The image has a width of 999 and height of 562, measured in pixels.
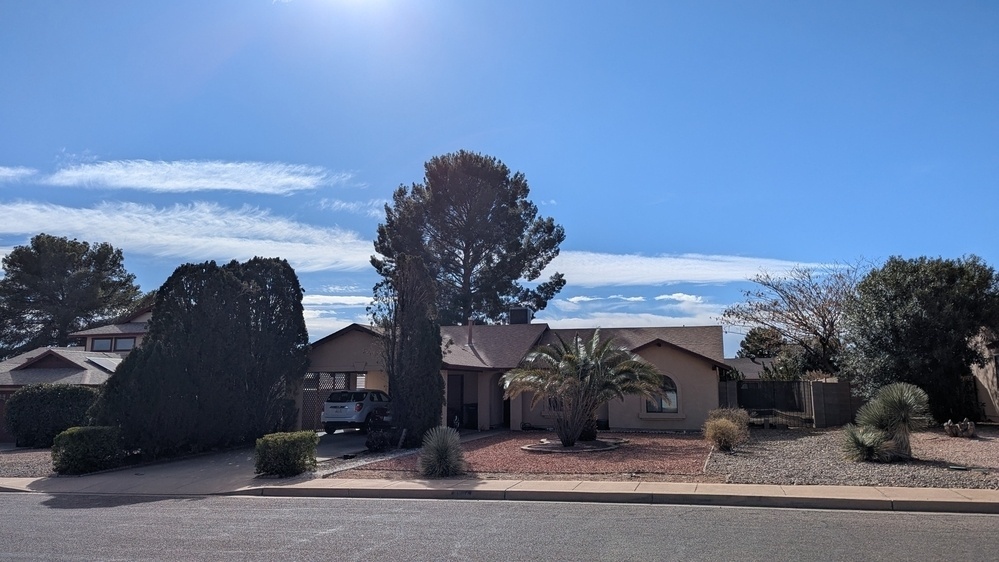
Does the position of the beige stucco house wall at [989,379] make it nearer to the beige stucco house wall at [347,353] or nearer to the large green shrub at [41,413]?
the beige stucco house wall at [347,353]

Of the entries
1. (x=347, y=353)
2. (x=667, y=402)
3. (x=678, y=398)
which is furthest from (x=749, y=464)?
(x=347, y=353)

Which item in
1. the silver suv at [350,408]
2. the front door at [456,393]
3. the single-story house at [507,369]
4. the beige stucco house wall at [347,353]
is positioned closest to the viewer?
the silver suv at [350,408]

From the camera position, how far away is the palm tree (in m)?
20.0

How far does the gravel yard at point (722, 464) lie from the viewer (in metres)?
13.2

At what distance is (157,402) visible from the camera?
18578mm

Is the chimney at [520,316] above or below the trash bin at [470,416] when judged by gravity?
above

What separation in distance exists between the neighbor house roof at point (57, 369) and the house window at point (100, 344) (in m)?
10.4

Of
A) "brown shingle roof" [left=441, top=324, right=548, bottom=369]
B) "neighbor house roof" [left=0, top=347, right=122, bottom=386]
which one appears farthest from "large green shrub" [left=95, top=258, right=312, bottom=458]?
"neighbor house roof" [left=0, top=347, right=122, bottom=386]

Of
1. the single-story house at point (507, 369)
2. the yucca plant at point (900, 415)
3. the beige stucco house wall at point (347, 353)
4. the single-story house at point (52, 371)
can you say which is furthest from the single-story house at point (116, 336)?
the yucca plant at point (900, 415)

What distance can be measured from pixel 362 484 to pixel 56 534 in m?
5.50

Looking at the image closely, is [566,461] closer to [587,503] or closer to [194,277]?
[587,503]

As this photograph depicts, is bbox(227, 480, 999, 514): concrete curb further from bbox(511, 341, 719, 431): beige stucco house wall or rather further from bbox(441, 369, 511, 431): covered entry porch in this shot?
bbox(441, 369, 511, 431): covered entry porch

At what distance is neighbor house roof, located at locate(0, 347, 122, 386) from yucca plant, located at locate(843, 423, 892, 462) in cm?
2458

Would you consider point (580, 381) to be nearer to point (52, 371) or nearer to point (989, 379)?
point (989, 379)
